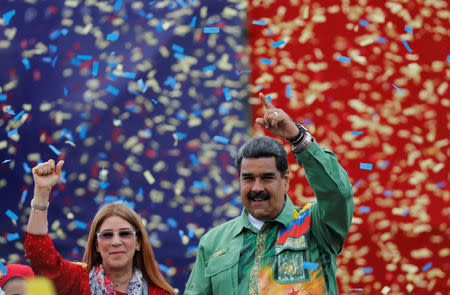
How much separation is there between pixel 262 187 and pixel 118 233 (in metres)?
0.92

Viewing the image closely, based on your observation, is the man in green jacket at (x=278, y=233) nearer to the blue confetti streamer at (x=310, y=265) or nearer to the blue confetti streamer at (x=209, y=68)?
the blue confetti streamer at (x=310, y=265)

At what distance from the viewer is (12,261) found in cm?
505

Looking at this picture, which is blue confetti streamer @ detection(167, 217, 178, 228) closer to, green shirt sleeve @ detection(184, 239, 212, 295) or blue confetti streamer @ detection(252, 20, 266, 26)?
green shirt sleeve @ detection(184, 239, 212, 295)

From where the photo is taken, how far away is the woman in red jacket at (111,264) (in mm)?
3320

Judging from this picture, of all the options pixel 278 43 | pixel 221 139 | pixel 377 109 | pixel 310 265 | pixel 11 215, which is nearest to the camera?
pixel 310 265

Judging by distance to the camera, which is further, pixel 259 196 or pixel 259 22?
pixel 259 22

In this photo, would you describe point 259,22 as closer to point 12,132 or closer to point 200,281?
point 12,132

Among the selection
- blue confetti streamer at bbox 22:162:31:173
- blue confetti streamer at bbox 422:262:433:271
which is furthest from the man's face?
blue confetti streamer at bbox 22:162:31:173

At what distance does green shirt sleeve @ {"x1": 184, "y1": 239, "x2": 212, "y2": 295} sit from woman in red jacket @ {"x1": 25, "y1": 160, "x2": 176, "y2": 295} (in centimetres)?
34

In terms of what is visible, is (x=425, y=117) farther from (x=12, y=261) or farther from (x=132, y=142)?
(x=12, y=261)

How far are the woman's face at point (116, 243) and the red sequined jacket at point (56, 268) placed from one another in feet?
0.53

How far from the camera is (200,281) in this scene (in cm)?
333

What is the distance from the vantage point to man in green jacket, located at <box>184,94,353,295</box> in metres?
2.97

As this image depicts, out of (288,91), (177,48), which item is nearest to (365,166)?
(288,91)
